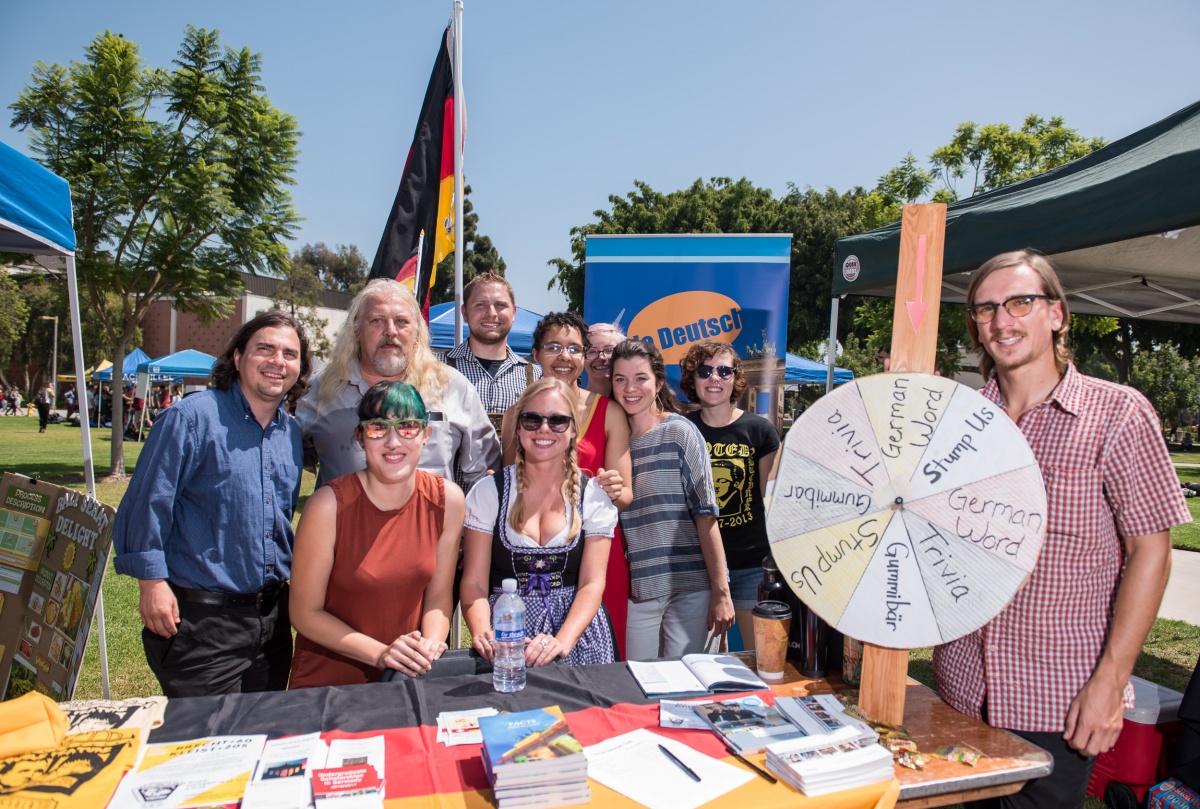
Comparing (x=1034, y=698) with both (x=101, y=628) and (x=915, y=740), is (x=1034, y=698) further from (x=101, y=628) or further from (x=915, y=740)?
(x=101, y=628)

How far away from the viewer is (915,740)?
77.4 inches

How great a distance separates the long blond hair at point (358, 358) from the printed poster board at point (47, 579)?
1007 millimetres

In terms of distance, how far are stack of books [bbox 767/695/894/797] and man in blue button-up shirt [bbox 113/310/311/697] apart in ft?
6.37

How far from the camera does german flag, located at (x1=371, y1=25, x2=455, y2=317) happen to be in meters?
4.74

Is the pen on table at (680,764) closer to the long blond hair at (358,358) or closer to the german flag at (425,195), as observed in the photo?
the long blond hair at (358,358)

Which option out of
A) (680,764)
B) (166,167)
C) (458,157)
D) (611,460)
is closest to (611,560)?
(611,460)

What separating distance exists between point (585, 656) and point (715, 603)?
2.66ft

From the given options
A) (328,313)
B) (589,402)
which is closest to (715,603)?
(589,402)

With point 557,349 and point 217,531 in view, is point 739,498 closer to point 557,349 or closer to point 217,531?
point 557,349

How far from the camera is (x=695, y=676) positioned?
7.63 feet

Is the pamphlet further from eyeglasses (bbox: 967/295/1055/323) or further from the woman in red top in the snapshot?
eyeglasses (bbox: 967/295/1055/323)

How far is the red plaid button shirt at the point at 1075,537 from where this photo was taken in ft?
6.15

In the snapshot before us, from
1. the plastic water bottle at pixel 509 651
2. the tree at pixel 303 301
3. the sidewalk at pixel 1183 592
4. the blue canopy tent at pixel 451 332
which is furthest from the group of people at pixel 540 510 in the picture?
the tree at pixel 303 301

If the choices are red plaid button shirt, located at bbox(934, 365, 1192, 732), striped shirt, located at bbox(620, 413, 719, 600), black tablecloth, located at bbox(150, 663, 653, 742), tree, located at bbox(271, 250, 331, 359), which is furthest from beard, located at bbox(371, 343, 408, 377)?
tree, located at bbox(271, 250, 331, 359)
